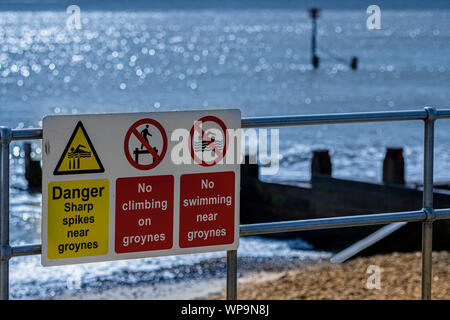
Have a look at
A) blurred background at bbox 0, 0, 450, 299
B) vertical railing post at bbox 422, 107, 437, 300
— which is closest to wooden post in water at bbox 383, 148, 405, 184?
blurred background at bbox 0, 0, 450, 299

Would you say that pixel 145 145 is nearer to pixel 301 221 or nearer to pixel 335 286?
pixel 301 221

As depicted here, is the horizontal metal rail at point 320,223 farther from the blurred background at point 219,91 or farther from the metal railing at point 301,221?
the blurred background at point 219,91

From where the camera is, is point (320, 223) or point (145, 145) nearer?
point (145, 145)

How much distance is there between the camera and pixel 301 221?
15.3 feet

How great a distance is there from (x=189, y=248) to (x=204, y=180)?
0.29 meters

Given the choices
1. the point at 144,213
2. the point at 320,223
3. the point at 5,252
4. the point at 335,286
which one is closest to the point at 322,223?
the point at 320,223

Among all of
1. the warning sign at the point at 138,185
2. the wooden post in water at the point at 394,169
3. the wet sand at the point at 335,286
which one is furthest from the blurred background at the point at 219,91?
the warning sign at the point at 138,185

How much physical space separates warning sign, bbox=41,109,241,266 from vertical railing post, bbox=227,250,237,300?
4 centimetres

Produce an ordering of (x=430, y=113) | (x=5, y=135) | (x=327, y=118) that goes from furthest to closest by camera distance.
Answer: (x=430, y=113) → (x=327, y=118) → (x=5, y=135)

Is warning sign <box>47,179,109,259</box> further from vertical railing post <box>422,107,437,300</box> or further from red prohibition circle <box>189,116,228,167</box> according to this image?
vertical railing post <box>422,107,437,300</box>

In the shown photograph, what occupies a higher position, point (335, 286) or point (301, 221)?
point (301, 221)

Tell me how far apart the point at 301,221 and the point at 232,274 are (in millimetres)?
377

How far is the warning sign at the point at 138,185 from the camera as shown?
13.8ft
